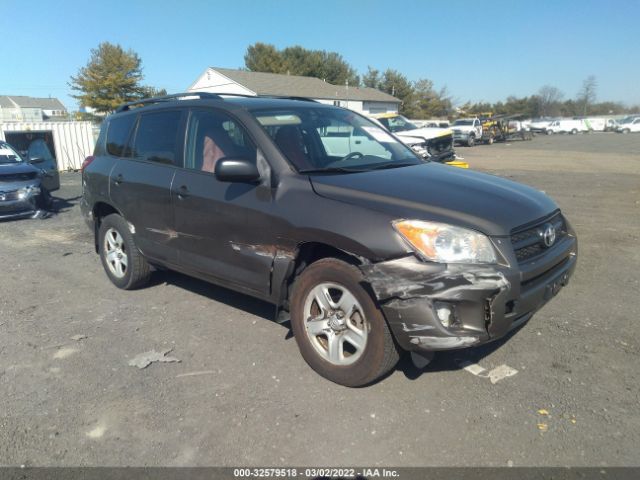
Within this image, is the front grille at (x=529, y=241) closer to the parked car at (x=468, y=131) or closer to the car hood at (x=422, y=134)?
the car hood at (x=422, y=134)

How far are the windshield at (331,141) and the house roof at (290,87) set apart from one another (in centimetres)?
3607

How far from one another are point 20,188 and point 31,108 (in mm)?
84512

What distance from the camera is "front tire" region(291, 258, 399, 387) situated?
3.08 metres

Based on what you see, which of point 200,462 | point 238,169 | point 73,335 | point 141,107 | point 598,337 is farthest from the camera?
point 141,107

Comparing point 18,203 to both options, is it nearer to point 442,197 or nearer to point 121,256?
point 121,256

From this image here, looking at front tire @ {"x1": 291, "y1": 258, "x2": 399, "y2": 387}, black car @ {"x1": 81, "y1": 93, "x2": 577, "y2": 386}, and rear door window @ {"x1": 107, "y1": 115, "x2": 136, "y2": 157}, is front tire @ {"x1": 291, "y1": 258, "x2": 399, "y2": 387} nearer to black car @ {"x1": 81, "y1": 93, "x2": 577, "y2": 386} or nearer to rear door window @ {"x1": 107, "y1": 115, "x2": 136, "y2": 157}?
black car @ {"x1": 81, "y1": 93, "x2": 577, "y2": 386}

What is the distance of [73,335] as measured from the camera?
14.0 ft

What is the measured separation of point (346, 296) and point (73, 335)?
101 inches

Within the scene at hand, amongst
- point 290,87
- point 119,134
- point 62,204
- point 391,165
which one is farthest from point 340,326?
point 290,87

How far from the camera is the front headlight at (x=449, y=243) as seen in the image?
289cm

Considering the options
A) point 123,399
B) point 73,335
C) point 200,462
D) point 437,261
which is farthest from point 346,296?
point 73,335

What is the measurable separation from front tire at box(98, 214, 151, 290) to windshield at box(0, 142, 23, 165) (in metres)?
6.08

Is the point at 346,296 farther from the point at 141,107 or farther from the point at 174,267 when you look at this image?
the point at 141,107

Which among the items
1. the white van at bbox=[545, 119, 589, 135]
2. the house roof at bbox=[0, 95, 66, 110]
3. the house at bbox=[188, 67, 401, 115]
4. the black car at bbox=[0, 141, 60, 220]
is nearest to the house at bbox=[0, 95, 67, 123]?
the house roof at bbox=[0, 95, 66, 110]
